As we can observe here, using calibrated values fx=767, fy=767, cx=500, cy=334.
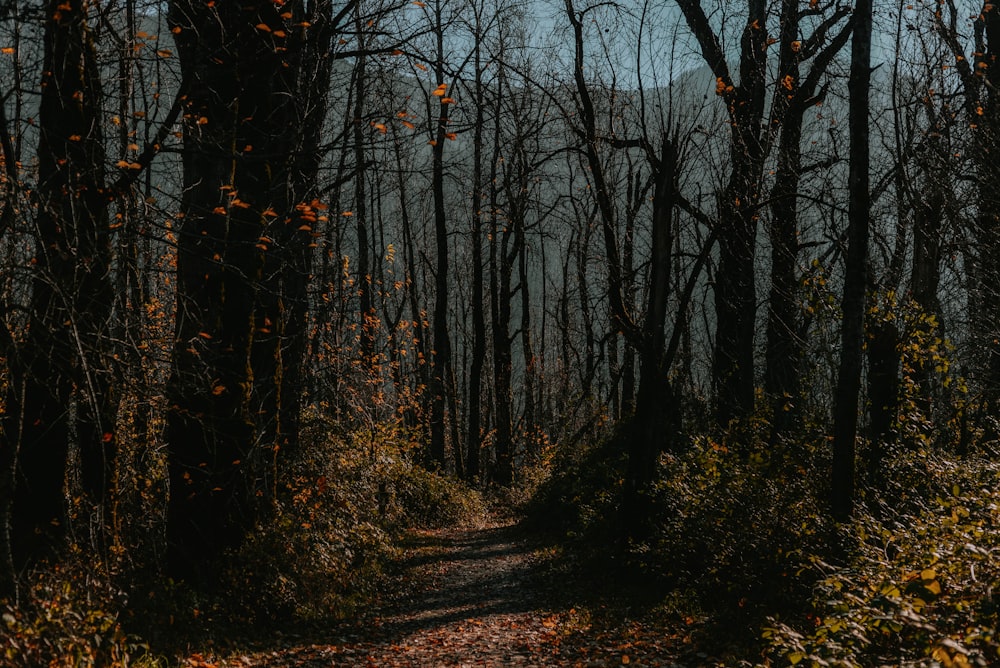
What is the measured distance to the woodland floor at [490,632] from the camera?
7.08 metres

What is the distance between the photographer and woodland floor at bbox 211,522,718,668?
23.2 feet

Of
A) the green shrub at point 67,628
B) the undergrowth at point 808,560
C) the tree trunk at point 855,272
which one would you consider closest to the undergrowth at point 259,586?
the green shrub at point 67,628

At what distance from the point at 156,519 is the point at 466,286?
37988 millimetres

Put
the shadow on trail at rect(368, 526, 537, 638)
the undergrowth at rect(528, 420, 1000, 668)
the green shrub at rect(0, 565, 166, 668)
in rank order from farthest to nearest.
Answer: the shadow on trail at rect(368, 526, 537, 638) → the green shrub at rect(0, 565, 166, 668) → the undergrowth at rect(528, 420, 1000, 668)

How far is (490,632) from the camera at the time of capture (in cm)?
830

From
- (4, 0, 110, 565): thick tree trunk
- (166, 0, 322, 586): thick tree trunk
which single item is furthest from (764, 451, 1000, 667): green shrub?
(166, 0, 322, 586): thick tree trunk

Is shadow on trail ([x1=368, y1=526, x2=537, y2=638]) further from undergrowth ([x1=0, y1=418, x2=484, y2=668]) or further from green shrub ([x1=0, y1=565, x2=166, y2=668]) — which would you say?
green shrub ([x1=0, y1=565, x2=166, y2=668])

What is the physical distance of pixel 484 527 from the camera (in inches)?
723

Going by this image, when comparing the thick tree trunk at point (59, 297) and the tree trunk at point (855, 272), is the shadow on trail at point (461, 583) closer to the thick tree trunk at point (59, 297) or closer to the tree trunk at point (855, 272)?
the thick tree trunk at point (59, 297)

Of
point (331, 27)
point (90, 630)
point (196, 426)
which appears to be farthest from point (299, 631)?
point (331, 27)

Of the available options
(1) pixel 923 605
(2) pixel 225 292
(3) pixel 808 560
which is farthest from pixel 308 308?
(1) pixel 923 605

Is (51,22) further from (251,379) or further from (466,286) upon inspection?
(466,286)

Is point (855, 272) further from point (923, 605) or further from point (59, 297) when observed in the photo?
point (59, 297)

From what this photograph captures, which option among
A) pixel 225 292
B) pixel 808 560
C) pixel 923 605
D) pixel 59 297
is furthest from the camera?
pixel 225 292
